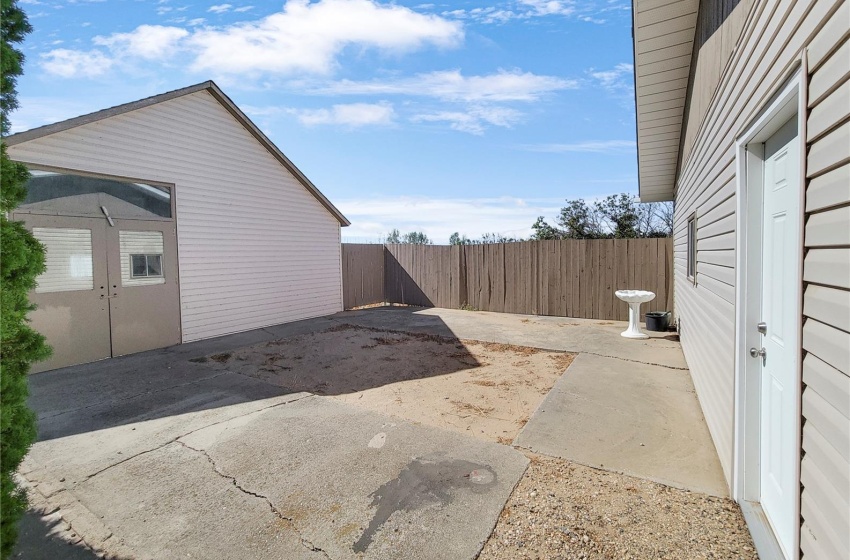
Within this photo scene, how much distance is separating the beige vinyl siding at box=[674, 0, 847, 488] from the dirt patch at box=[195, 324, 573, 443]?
5.23 ft

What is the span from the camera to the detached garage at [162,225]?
5.85 meters

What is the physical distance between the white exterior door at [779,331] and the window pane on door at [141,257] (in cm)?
832

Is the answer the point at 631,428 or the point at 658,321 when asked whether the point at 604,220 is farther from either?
Answer: the point at 631,428

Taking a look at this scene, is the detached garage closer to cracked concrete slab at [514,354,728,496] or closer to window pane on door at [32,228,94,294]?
window pane on door at [32,228,94,294]

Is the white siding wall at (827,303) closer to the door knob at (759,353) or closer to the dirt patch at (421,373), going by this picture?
the door knob at (759,353)

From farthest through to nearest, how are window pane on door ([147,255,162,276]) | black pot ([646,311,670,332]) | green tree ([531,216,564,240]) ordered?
1. green tree ([531,216,564,240])
2. black pot ([646,311,670,332])
3. window pane on door ([147,255,162,276])

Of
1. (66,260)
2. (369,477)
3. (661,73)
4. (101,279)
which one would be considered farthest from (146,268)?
(661,73)

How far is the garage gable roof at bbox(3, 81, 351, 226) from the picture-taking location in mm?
5449

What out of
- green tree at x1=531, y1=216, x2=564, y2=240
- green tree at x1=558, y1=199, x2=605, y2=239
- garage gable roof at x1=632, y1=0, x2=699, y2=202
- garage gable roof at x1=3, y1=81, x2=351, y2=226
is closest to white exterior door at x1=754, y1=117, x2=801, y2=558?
garage gable roof at x1=632, y1=0, x2=699, y2=202

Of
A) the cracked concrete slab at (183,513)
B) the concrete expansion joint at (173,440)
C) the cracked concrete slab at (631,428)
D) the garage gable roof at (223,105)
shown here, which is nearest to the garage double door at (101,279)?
the garage gable roof at (223,105)

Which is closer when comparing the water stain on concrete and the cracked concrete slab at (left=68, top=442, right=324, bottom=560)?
the cracked concrete slab at (left=68, top=442, right=324, bottom=560)

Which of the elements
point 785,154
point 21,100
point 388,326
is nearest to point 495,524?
point 785,154

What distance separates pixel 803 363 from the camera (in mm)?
1410

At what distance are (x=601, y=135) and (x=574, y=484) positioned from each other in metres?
12.7
